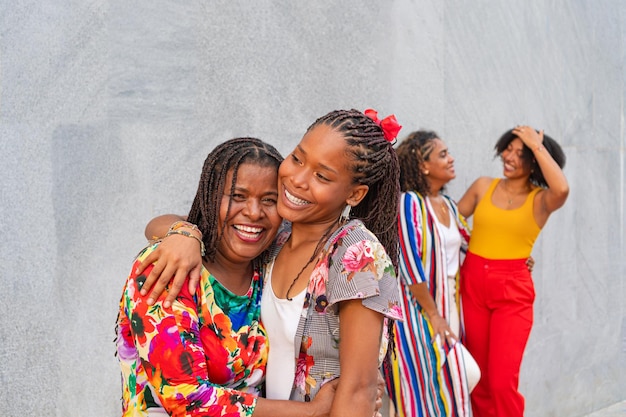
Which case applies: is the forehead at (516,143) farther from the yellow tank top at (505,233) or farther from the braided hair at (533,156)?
the yellow tank top at (505,233)

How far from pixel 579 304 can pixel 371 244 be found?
A: 5.09 m

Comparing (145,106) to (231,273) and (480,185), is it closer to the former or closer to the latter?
(231,273)

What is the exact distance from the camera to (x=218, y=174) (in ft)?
7.20

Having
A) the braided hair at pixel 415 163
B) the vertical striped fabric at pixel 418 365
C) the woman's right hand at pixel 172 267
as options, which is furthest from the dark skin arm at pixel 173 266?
the braided hair at pixel 415 163

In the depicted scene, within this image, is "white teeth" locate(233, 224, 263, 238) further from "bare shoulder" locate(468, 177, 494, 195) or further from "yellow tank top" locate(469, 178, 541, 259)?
"bare shoulder" locate(468, 177, 494, 195)

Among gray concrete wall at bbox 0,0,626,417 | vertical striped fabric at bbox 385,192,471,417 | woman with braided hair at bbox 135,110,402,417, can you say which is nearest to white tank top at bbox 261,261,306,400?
woman with braided hair at bbox 135,110,402,417

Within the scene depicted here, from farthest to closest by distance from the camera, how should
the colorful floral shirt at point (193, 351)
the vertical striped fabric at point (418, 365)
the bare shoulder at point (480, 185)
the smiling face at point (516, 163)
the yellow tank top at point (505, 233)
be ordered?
the bare shoulder at point (480, 185) → the smiling face at point (516, 163) → the yellow tank top at point (505, 233) → the vertical striped fabric at point (418, 365) → the colorful floral shirt at point (193, 351)

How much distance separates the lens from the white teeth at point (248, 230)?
7.11 ft

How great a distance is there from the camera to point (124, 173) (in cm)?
335

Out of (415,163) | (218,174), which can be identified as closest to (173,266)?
(218,174)

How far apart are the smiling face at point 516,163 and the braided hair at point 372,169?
2.78 m

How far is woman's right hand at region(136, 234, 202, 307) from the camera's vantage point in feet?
6.30

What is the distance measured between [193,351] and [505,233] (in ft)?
10.7

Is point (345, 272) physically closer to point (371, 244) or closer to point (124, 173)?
point (371, 244)
